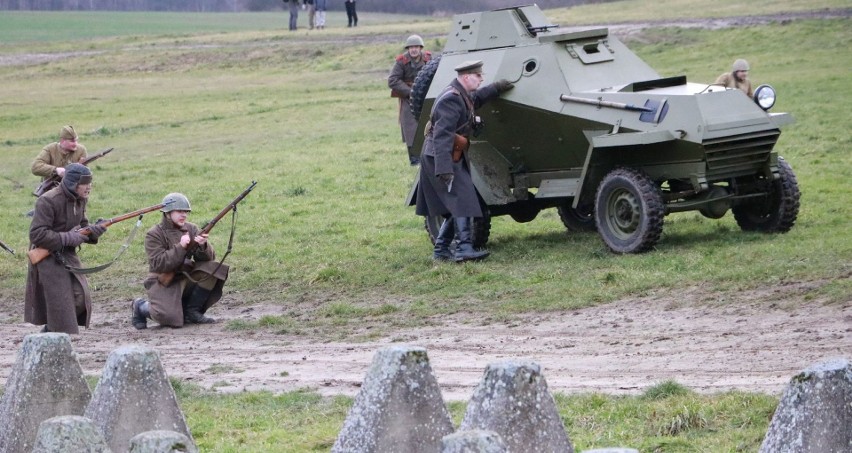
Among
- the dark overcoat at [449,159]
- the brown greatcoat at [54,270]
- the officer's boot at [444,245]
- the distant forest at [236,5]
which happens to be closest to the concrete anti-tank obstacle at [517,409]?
the brown greatcoat at [54,270]

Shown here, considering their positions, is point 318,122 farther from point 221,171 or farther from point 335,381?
point 335,381

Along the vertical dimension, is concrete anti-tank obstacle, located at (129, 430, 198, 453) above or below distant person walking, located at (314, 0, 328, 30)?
above

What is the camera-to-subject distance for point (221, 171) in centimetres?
2386

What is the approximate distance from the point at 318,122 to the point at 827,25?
13604 millimetres

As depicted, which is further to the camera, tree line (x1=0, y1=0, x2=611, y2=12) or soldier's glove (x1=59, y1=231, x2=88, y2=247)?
tree line (x1=0, y1=0, x2=611, y2=12)

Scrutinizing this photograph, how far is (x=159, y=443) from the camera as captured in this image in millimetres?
5449

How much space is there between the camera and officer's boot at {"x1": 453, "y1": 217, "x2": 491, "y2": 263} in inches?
568

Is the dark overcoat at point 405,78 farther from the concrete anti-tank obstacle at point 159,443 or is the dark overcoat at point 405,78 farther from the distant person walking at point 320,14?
A: the distant person walking at point 320,14

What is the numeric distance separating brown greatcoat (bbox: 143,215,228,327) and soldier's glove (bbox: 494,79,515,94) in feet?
10.8

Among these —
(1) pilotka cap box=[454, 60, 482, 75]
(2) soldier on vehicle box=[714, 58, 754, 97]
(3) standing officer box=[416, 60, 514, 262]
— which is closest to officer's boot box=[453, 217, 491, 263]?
(3) standing officer box=[416, 60, 514, 262]

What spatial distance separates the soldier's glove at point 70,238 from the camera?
12.1m

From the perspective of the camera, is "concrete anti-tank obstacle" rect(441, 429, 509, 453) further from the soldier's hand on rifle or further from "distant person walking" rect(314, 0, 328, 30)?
"distant person walking" rect(314, 0, 328, 30)

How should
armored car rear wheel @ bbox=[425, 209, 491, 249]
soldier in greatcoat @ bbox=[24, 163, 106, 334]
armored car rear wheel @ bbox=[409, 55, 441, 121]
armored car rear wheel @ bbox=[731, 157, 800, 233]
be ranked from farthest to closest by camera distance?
armored car rear wheel @ bbox=[409, 55, 441, 121], armored car rear wheel @ bbox=[425, 209, 491, 249], armored car rear wheel @ bbox=[731, 157, 800, 233], soldier in greatcoat @ bbox=[24, 163, 106, 334]

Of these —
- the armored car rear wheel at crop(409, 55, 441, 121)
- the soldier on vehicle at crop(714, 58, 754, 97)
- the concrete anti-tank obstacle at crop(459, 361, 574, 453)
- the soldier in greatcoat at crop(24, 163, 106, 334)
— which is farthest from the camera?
the soldier on vehicle at crop(714, 58, 754, 97)
